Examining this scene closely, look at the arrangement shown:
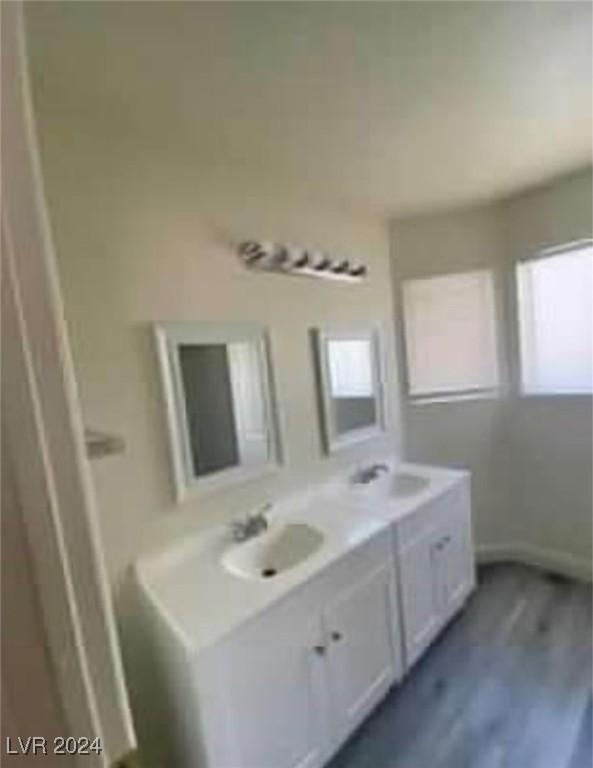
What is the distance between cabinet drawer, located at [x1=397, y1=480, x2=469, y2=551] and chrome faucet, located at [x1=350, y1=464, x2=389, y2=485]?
0.41 metres

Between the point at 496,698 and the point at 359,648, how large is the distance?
0.68m

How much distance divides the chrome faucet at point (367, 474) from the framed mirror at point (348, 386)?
0.17 metres

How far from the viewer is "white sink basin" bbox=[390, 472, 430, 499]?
2.91m

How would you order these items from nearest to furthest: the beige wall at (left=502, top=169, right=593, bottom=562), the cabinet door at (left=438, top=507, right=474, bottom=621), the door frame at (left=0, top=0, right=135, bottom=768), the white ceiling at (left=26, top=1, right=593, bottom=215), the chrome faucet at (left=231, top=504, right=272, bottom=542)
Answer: the door frame at (left=0, top=0, right=135, bottom=768), the white ceiling at (left=26, top=1, right=593, bottom=215), the chrome faucet at (left=231, top=504, right=272, bottom=542), the cabinet door at (left=438, top=507, right=474, bottom=621), the beige wall at (left=502, top=169, right=593, bottom=562)

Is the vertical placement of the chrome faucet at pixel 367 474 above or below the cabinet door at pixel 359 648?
above

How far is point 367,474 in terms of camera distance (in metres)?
2.98

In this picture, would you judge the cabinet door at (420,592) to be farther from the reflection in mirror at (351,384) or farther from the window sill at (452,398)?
the window sill at (452,398)

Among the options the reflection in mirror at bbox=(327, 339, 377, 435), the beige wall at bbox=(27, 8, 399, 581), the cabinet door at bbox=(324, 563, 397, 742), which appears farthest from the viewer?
the reflection in mirror at bbox=(327, 339, 377, 435)

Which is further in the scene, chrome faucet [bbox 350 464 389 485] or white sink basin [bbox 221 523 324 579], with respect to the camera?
chrome faucet [bbox 350 464 389 485]

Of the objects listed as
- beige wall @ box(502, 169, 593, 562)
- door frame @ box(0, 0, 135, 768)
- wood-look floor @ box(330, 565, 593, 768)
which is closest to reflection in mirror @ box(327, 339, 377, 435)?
beige wall @ box(502, 169, 593, 562)

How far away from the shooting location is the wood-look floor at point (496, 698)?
1.97m

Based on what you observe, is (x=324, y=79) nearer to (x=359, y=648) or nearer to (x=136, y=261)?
(x=136, y=261)

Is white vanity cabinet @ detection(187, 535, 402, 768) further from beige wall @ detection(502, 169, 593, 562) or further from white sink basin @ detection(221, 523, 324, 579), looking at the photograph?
beige wall @ detection(502, 169, 593, 562)

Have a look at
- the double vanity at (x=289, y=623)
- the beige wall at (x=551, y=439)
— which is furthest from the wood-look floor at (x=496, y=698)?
the beige wall at (x=551, y=439)
